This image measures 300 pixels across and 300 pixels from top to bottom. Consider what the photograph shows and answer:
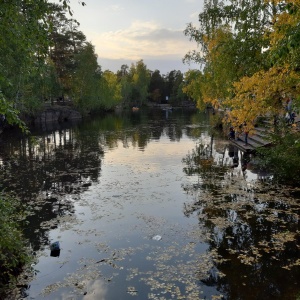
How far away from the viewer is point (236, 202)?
14922mm

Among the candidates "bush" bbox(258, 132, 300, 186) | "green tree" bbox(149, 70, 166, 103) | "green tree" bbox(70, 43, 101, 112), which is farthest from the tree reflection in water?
"green tree" bbox(149, 70, 166, 103)

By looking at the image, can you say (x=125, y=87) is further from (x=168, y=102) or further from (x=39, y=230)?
(x=39, y=230)

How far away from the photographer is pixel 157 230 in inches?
484

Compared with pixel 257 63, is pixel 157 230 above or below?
below

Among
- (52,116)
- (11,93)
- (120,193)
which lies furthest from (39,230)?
(52,116)

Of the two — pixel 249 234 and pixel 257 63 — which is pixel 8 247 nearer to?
pixel 249 234

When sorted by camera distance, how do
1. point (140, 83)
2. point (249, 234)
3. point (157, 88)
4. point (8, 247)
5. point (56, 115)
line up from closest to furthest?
point (8, 247) < point (249, 234) < point (56, 115) < point (140, 83) < point (157, 88)

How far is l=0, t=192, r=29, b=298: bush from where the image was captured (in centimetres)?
677

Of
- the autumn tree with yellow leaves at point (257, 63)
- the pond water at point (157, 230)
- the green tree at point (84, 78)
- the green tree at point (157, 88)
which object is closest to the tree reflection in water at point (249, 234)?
the pond water at point (157, 230)

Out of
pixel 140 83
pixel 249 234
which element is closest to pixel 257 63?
pixel 249 234

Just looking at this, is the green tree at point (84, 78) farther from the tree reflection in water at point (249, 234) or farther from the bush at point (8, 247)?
the bush at point (8, 247)

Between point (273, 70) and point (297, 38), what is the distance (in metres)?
6.64

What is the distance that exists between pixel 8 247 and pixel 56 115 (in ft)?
202

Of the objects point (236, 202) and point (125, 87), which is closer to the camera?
point (236, 202)
